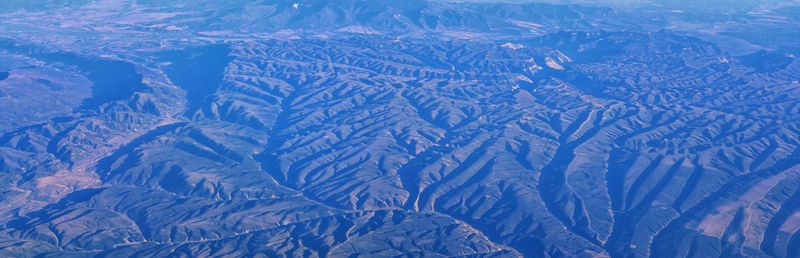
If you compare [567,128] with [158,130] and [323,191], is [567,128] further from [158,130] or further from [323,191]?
[158,130]

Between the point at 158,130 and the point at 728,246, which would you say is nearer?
the point at 728,246

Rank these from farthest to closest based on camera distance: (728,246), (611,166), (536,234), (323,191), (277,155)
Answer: (277,155), (611,166), (323,191), (536,234), (728,246)

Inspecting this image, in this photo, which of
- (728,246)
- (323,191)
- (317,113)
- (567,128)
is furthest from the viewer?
(317,113)

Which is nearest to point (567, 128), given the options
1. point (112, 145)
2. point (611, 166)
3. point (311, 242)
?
point (611, 166)

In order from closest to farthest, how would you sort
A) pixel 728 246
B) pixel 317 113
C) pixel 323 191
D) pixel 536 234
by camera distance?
pixel 728 246 < pixel 536 234 < pixel 323 191 < pixel 317 113

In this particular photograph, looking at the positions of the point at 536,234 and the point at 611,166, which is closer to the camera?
the point at 536,234

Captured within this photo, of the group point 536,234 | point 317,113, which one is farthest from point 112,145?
point 536,234

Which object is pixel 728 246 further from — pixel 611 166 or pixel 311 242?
pixel 311 242

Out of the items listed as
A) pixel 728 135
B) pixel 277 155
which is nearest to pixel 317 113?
pixel 277 155
